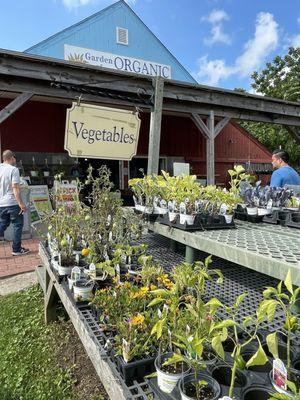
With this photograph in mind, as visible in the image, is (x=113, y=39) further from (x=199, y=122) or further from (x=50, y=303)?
(x=50, y=303)

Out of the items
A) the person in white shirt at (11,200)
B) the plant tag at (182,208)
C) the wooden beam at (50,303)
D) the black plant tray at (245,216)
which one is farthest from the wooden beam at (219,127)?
the wooden beam at (50,303)

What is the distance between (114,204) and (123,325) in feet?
5.32

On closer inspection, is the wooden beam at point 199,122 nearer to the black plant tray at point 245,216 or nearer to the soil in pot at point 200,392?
the black plant tray at point 245,216

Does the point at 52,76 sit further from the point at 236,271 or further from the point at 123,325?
the point at 123,325

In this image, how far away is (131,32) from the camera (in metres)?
17.6

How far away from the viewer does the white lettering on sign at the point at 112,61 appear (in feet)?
51.4

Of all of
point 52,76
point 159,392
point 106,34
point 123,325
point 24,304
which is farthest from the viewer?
point 106,34

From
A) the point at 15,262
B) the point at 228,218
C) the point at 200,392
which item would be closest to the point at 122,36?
the point at 15,262

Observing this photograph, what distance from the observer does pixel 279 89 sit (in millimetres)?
20844

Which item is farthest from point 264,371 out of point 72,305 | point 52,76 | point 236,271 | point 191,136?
point 191,136

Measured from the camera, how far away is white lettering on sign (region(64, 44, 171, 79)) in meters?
15.7

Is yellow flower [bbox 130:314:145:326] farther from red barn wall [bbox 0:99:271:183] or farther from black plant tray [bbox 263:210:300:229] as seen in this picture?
red barn wall [bbox 0:99:271:183]

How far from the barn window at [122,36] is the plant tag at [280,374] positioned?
60.2ft

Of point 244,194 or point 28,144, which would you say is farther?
point 28,144
